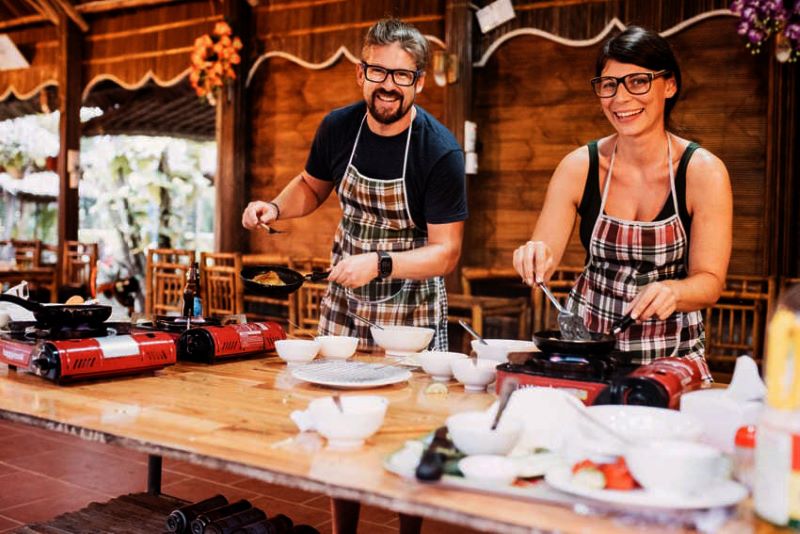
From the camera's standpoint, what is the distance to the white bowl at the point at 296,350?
2.21 m

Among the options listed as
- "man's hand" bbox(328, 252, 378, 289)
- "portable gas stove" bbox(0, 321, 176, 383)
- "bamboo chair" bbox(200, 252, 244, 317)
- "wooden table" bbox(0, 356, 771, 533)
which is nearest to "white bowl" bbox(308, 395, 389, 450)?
"wooden table" bbox(0, 356, 771, 533)

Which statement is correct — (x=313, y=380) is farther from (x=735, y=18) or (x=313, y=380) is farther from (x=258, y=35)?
(x=258, y=35)

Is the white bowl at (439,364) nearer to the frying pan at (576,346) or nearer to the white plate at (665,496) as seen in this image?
the frying pan at (576,346)

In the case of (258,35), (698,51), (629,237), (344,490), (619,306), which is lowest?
(344,490)

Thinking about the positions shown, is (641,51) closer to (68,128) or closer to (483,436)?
(483,436)

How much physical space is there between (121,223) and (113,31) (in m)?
2.86

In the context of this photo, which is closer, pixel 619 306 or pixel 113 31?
pixel 619 306

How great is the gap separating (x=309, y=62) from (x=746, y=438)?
6238 mm

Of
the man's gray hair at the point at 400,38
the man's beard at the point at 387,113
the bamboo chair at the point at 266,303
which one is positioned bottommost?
the bamboo chair at the point at 266,303

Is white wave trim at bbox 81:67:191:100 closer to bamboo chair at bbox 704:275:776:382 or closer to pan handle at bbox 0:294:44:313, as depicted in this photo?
bamboo chair at bbox 704:275:776:382

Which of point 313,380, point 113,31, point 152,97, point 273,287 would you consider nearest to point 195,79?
point 113,31

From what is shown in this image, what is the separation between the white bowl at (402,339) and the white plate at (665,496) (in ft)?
4.05

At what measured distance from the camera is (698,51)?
5285 mm

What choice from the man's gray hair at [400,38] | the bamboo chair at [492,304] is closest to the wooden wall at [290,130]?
the bamboo chair at [492,304]
